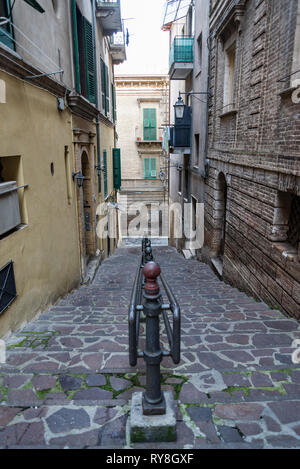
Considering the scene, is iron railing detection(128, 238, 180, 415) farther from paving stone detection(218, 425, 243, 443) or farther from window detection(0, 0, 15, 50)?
window detection(0, 0, 15, 50)

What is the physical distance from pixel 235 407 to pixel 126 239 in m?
21.3

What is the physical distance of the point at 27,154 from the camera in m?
5.30

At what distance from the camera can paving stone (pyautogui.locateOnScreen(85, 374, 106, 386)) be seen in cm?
309

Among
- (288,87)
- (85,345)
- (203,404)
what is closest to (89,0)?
(288,87)

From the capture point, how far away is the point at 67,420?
8.54ft

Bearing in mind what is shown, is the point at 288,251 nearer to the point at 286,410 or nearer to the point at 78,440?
the point at 286,410

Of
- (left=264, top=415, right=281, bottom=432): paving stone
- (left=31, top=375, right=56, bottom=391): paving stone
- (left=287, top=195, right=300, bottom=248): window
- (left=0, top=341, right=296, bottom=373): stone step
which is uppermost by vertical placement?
(left=287, top=195, right=300, bottom=248): window

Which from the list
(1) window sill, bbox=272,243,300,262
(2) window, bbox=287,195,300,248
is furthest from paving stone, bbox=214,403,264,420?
(2) window, bbox=287,195,300,248

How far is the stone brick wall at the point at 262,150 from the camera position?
16.6 ft

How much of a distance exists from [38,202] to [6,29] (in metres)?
2.58

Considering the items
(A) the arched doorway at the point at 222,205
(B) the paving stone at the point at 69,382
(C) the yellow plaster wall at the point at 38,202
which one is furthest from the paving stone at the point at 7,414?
(A) the arched doorway at the point at 222,205

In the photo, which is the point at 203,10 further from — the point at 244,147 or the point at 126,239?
the point at 126,239

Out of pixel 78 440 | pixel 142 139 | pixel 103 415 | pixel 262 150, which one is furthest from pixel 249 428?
pixel 142 139

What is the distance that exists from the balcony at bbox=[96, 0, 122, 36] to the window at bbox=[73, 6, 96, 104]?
2096mm
